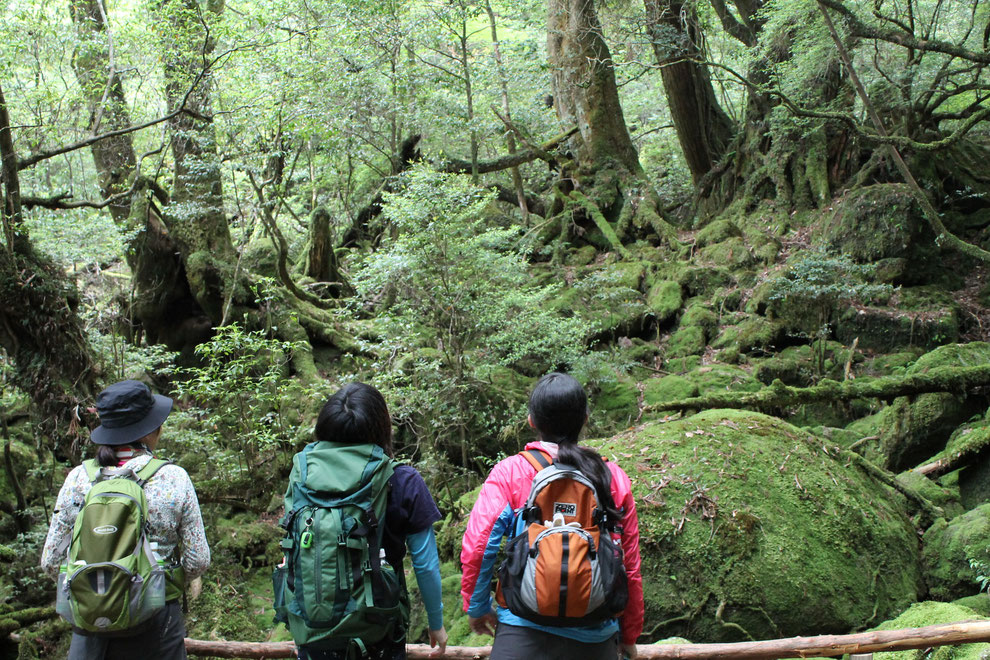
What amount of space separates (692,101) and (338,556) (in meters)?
14.0

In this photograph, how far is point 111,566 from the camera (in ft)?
8.48

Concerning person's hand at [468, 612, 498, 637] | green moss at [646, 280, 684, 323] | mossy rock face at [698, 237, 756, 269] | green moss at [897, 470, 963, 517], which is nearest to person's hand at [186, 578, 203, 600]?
person's hand at [468, 612, 498, 637]

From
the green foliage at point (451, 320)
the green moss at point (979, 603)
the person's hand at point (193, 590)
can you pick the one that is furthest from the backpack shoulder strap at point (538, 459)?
the person's hand at point (193, 590)

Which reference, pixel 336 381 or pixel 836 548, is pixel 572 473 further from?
pixel 336 381

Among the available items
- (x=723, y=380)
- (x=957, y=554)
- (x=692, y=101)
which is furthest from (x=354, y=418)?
(x=692, y=101)

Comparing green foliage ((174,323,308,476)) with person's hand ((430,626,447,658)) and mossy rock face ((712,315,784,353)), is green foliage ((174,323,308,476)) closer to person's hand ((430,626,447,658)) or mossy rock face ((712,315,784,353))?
person's hand ((430,626,447,658))

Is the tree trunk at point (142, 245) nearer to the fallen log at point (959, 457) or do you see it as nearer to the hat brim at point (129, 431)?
the hat brim at point (129, 431)

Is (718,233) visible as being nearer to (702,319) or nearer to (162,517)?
(702,319)

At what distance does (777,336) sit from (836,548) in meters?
6.22

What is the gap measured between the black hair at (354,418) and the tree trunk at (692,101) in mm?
12125

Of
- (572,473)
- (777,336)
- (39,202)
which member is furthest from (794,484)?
(39,202)

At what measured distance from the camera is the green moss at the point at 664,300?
36.8 feet

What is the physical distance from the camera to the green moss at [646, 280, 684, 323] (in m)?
11.2

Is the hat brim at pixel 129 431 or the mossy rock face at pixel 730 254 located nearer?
the hat brim at pixel 129 431
